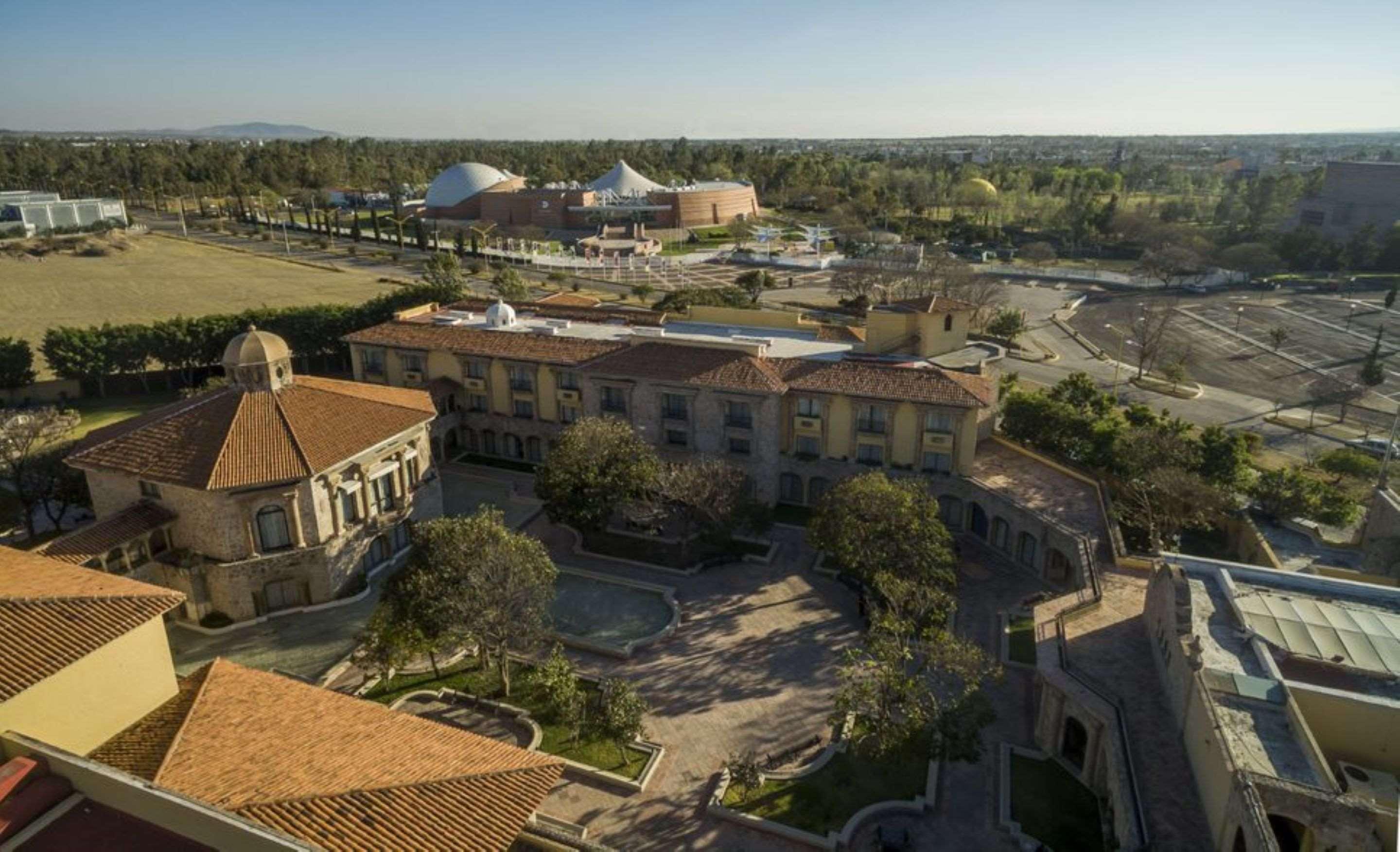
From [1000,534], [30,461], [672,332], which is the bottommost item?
[1000,534]

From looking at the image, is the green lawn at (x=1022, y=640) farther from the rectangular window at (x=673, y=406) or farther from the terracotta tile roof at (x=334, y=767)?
the terracotta tile roof at (x=334, y=767)

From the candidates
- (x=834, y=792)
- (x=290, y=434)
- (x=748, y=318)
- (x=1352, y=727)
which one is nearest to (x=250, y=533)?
(x=290, y=434)

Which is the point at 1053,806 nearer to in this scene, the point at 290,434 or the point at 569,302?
the point at 290,434

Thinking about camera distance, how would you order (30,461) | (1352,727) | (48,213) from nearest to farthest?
1. (1352,727)
2. (30,461)
3. (48,213)

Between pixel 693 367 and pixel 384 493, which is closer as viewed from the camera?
pixel 384 493

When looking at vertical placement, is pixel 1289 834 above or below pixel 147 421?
below

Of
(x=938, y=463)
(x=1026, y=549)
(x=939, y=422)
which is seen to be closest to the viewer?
(x=1026, y=549)

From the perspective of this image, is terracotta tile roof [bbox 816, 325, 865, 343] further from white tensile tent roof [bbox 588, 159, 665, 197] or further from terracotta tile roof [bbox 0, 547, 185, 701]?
white tensile tent roof [bbox 588, 159, 665, 197]
